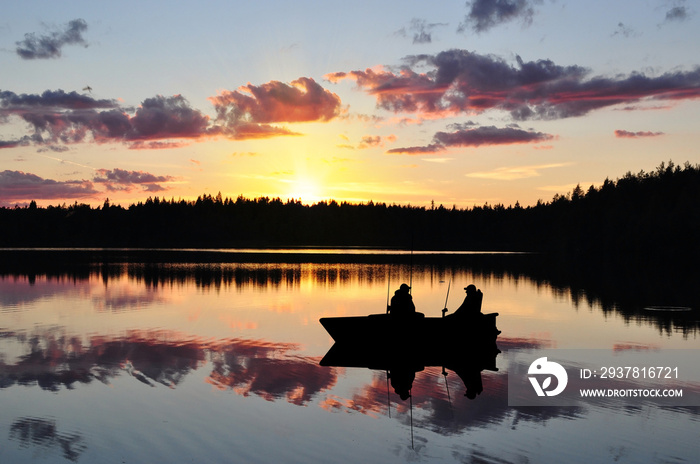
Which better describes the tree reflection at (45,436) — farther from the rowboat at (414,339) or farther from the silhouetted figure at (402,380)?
the rowboat at (414,339)

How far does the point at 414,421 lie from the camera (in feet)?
53.7

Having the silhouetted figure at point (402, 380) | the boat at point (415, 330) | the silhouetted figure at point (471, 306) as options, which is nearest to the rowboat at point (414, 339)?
the boat at point (415, 330)

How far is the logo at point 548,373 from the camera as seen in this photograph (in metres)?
19.6

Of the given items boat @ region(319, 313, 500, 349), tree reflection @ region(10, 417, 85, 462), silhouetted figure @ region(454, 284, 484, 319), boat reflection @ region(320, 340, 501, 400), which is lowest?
boat reflection @ region(320, 340, 501, 400)

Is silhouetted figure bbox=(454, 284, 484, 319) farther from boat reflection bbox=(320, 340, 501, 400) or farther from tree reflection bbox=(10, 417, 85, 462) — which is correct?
tree reflection bbox=(10, 417, 85, 462)

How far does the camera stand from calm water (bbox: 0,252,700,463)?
14.1 meters

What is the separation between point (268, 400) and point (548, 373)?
9.43 m

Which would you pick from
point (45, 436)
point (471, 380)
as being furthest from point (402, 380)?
point (45, 436)

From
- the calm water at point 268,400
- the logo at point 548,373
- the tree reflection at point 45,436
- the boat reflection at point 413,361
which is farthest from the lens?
the boat reflection at point 413,361

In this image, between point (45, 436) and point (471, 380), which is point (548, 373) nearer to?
point (471, 380)

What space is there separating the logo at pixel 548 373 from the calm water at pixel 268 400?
1.08 meters

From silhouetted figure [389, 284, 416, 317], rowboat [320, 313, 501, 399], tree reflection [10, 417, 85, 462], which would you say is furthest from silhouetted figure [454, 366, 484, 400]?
tree reflection [10, 417, 85, 462]

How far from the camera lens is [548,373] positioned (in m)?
22.2

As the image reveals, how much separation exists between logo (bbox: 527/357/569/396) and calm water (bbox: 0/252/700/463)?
1.08 m
